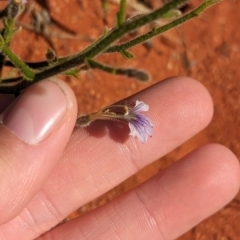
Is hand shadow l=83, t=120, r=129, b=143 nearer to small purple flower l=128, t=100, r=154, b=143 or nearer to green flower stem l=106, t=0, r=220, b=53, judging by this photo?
small purple flower l=128, t=100, r=154, b=143

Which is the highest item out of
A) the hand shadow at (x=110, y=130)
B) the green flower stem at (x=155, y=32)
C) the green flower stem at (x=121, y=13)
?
the green flower stem at (x=121, y=13)

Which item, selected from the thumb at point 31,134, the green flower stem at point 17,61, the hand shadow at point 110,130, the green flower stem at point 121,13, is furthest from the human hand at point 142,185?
the green flower stem at point 121,13

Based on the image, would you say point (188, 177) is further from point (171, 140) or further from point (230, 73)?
point (230, 73)

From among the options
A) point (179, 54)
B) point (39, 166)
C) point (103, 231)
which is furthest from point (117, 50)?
point (179, 54)

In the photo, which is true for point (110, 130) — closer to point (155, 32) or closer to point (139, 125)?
point (139, 125)

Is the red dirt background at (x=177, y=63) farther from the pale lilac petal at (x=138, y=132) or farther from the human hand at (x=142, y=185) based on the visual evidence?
the pale lilac petal at (x=138, y=132)

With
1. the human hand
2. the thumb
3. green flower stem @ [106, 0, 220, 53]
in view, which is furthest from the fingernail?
the human hand
